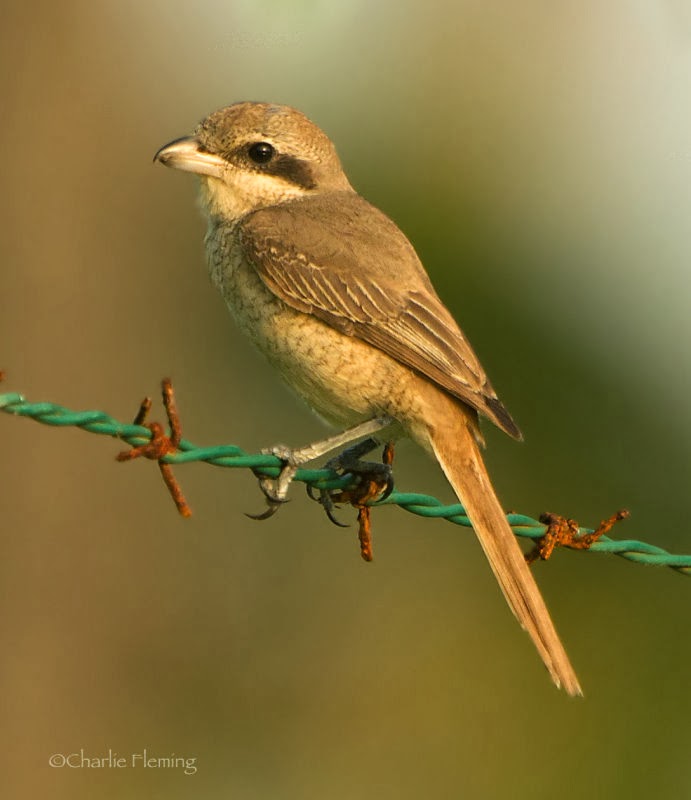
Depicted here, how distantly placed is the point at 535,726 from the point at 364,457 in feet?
10.9

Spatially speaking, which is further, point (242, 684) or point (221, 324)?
point (221, 324)

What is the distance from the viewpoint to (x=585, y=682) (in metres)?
8.26

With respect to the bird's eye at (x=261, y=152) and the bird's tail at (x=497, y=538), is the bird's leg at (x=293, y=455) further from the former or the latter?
the bird's eye at (x=261, y=152)

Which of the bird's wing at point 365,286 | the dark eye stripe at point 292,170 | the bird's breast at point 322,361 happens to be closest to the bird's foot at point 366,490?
the bird's breast at point 322,361

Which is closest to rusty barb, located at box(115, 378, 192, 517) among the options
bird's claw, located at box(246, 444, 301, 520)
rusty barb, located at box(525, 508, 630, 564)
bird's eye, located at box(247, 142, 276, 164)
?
bird's claw, located at box(246, 444, 301, 520)

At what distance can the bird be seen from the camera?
4473 millimetres

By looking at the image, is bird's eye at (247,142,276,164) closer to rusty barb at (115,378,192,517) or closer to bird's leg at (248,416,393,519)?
bird's leg at (248,416,393,519)

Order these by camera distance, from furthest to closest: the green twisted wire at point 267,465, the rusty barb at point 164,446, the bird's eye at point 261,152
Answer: the bird's eye at point 261,152, the rusty barb at point 164,446, the green twisted wire at point 267,465

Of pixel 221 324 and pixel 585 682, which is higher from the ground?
pixel 221 324

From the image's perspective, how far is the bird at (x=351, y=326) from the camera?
4.47m

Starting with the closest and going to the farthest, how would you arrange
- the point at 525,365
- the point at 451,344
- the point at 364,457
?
the point at 451,344 < the point at 364,457 < the point at 525,365

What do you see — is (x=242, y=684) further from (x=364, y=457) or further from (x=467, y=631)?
(x=364, y=457)

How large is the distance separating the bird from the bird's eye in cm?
3

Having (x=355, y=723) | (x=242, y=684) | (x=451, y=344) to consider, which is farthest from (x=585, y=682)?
(x=451, y=344)
